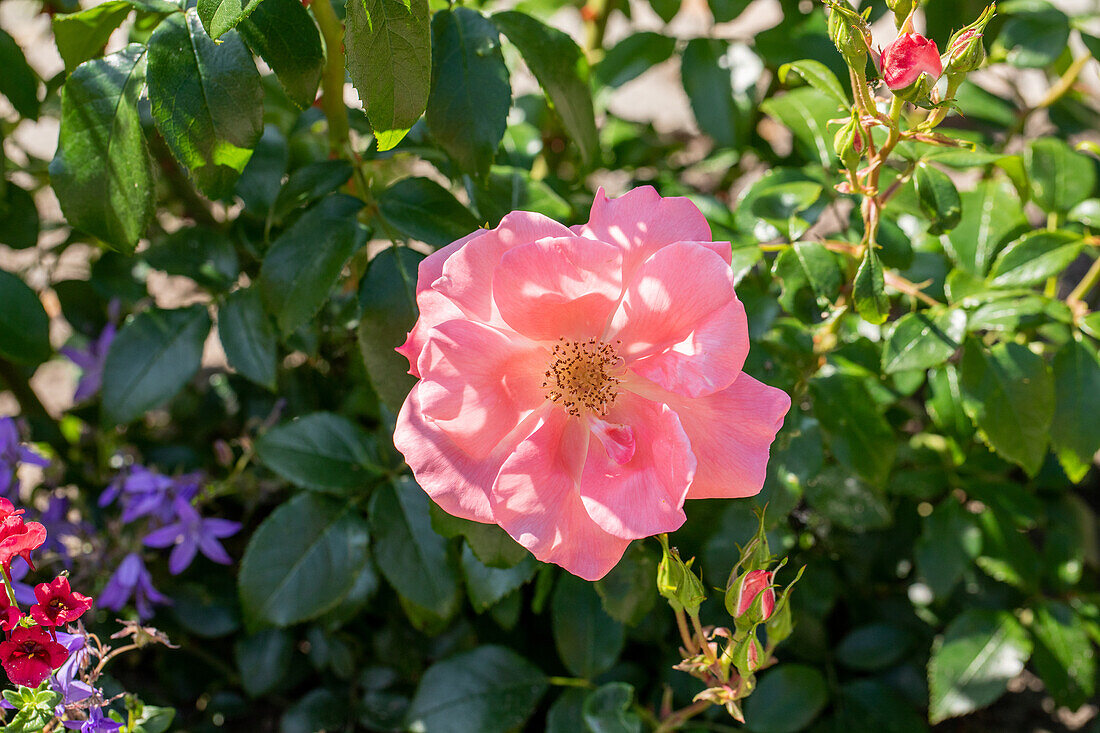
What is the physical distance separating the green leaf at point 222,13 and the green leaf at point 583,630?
86 centimetres

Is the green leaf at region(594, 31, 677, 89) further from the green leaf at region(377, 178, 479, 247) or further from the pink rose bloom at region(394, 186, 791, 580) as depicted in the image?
the pink rose bloom at region(394, 186, 791, 580)

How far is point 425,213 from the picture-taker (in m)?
1.01

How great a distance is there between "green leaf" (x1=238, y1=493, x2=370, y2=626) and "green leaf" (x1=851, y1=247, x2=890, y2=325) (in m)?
0.72

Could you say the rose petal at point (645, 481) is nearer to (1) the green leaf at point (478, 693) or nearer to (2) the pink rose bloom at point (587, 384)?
(2) the pink rose bloom at point (587, 384)

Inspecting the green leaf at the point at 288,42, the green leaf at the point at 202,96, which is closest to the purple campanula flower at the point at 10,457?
the green leaf at the point at 202,96

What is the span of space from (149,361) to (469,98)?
2.16ft

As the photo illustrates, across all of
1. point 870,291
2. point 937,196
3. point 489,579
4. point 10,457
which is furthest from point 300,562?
point 937,196

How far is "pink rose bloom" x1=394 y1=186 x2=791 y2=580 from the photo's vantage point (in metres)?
0.73

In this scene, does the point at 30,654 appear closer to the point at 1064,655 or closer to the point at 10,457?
the point at 10,457

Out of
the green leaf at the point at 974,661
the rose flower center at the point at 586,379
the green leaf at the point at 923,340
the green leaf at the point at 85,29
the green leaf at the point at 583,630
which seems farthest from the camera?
the green leaf at the point at 974,661

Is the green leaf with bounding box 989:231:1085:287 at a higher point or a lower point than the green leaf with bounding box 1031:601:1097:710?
higher

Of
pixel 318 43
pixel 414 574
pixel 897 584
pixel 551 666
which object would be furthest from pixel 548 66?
pixel 897 584

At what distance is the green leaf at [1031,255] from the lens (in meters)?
1.15

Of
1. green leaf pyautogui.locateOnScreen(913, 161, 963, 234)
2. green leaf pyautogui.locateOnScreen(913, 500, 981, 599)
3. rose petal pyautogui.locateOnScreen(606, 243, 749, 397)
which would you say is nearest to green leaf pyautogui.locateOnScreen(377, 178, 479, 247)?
rose petal pyautogui.locateOnScreen(606, 243, 749, 397)
